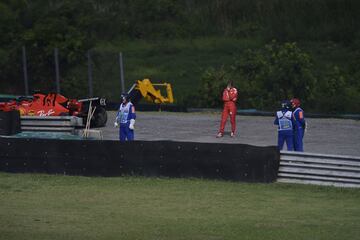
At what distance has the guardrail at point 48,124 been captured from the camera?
26156 millimetres

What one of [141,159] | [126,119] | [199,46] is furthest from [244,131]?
[199,46]

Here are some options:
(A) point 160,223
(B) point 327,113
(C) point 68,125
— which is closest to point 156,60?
(B) point 327,113

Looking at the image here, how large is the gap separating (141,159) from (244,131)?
970 centimetres

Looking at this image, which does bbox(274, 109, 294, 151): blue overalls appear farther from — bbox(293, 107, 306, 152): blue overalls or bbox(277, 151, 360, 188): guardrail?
bbox(277, 151, 360, 188): guardrail

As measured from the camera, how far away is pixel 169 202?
16.2m

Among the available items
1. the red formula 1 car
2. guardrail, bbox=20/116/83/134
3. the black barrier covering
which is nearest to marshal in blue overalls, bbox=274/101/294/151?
the black barrier covering

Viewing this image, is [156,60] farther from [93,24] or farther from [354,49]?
[354,49]

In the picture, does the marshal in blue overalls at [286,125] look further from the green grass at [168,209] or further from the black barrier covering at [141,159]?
the green grass at [168,209]

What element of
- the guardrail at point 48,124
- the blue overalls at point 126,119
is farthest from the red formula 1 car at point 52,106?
the blue overalls at point 126,119

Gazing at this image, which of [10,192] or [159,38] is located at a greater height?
[159,38]

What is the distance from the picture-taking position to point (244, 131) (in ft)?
92.5

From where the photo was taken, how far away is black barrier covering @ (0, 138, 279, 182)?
59.1 feet

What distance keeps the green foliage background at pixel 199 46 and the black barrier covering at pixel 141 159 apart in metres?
15.0

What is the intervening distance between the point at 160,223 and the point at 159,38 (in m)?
37.7
